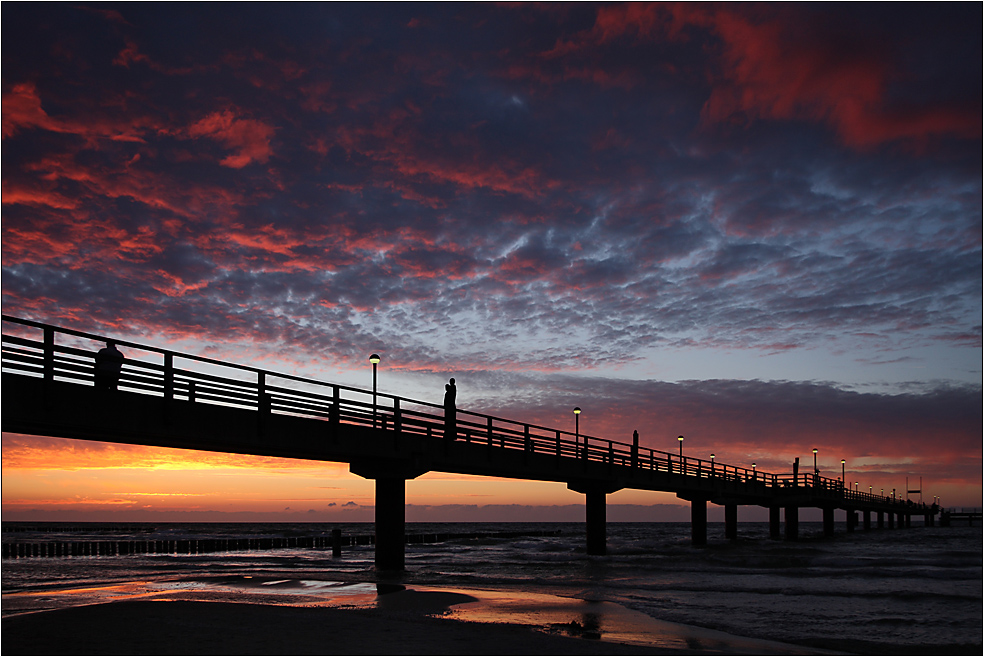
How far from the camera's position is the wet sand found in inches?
446

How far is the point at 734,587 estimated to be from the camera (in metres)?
22.2

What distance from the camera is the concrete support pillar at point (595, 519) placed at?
3916 cm

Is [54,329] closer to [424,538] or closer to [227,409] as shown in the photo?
[227,409]

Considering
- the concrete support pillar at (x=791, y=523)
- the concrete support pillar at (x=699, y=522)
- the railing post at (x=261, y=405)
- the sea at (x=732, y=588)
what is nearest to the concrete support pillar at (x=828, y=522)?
the concrete support pillar at (x=791, y=523)

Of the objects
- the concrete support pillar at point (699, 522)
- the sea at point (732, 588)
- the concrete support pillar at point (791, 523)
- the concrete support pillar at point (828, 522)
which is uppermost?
the sea at point (732, 588)

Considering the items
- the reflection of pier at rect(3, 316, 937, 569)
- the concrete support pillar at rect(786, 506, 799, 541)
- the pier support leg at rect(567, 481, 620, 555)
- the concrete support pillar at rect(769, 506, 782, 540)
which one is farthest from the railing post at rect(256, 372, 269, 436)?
the concrete support pillar at rect(769, 506, 782, 540)

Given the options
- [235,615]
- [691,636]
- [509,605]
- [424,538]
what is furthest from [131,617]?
[424,538]

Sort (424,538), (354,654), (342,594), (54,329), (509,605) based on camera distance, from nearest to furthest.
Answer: (354,654), (54,329), (509,605), (342,594), (424,538)

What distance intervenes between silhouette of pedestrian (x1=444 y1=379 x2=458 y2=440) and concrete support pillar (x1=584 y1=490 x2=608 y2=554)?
14309 millimetres

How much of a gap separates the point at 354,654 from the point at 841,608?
40.1 feet

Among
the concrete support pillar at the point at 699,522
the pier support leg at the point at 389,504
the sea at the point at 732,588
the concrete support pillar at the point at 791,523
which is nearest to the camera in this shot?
the sea at the point at 732,588

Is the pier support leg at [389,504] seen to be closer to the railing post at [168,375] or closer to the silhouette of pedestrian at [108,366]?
the railing post at [168,375]

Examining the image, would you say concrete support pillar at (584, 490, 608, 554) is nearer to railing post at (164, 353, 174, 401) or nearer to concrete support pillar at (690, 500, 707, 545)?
concrete support pillar at (690, 500, 707, 545)

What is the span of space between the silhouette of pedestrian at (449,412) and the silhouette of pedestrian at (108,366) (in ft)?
39.0
